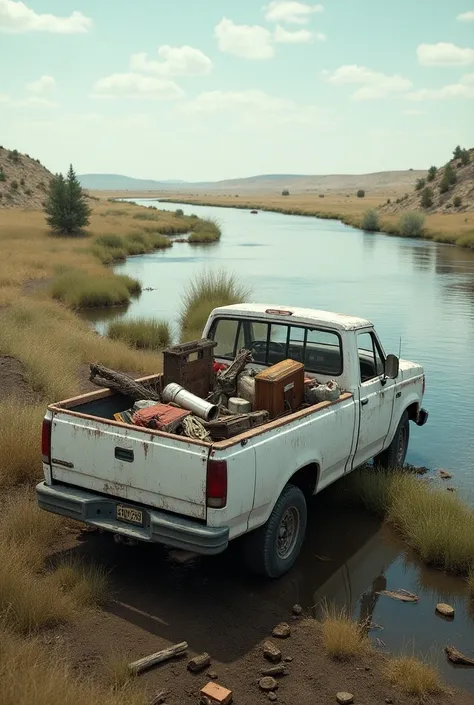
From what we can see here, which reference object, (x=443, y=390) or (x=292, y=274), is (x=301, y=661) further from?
(x=292, y=274)

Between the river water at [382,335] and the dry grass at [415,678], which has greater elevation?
the dry grass at [415,678]

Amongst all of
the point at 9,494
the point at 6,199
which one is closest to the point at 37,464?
the point at 9,494

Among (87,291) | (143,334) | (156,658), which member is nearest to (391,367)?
(156,658)

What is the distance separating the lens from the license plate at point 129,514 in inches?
224

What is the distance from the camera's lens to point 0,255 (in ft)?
105

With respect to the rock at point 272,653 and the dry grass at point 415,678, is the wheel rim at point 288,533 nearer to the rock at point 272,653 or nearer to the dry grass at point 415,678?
the rock at point 272,653

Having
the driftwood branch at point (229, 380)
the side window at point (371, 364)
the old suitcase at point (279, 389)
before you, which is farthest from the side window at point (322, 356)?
the driftwood branch at point (229, 380)

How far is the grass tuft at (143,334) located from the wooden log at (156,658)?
41.3 feet

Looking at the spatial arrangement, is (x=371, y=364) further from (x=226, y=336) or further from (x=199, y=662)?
(x=199, y=662)

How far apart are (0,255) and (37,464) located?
25.9 metres

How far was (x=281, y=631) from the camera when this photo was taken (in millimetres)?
5469

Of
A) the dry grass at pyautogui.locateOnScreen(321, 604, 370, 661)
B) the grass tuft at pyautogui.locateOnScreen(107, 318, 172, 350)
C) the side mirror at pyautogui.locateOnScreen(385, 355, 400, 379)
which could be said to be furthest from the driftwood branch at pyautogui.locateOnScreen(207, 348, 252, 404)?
the grass tuft at pyautogui.locateOnScreen(107, 318, 172, 350)

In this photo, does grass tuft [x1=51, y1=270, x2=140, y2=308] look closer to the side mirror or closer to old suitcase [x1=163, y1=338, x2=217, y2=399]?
old suitcase [x1=163, y1=338, x2=217, y2=399]

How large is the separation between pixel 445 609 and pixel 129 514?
268cm
